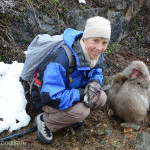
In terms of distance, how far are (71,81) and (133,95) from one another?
141 cm

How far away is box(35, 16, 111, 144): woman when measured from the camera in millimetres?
2635

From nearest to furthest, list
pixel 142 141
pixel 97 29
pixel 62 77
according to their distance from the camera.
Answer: pixel 97 29 → pixel 62 77 → pixel 142 141

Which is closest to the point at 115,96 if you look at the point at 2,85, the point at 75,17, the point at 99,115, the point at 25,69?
the point at 99,115

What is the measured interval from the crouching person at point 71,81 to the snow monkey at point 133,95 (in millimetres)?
638

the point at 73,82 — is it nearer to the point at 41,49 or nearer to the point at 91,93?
the point at 91,93

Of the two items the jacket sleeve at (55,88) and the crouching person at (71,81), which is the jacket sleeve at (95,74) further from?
the jacket sleeve at (55,88)

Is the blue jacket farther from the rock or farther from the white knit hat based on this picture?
the rock

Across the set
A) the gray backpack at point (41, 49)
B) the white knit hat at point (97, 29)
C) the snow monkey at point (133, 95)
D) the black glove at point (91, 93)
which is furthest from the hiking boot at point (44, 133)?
the white knit hat at point (97, 29)

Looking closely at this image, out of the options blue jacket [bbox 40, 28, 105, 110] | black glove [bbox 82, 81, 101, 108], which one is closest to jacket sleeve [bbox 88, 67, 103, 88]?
black glove [bbox 82, 81, 101, 108]

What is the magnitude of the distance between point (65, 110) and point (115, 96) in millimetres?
1388

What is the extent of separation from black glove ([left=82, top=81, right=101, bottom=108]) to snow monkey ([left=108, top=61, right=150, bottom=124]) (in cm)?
76

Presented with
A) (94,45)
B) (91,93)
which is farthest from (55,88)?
(94,45)

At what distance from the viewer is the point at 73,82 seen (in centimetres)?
302

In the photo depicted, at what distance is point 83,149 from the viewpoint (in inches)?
123
